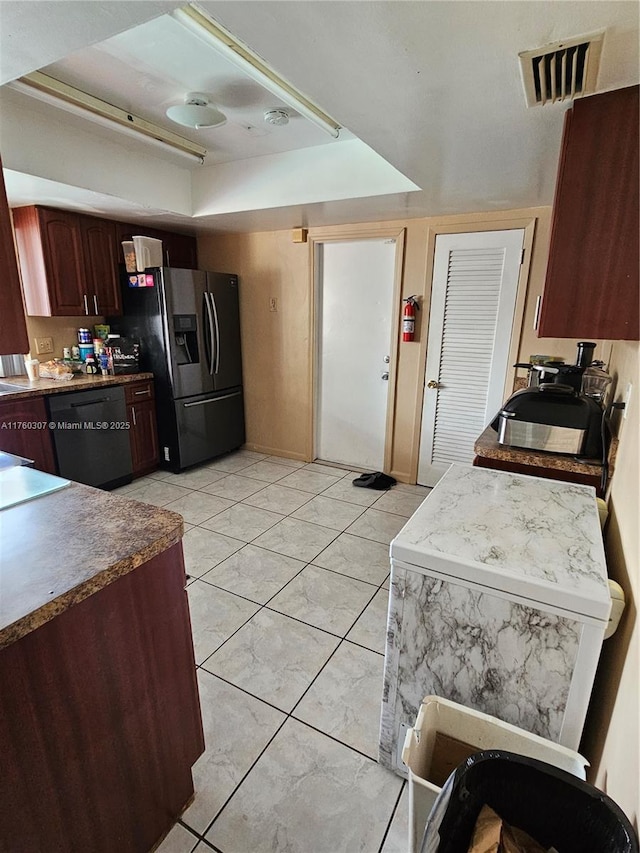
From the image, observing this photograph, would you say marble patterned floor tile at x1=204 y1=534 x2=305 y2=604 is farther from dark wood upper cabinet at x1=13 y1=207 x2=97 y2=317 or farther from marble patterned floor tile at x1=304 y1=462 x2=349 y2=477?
dark wood upper cabinet at x1=13 y1=207 x2=97 y2=317

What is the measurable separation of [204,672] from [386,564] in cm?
120

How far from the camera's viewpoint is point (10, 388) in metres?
3.02

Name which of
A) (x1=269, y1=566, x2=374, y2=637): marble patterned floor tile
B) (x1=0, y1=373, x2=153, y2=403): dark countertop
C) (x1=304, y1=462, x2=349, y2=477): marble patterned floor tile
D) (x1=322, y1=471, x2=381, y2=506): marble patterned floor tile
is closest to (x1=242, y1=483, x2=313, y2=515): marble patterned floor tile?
(x1=322, y1=471, x2=381, y2=506): marble patterned floor tile

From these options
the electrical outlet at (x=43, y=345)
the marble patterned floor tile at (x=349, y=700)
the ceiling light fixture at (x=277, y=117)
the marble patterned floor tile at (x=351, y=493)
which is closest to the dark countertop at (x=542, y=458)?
the marble patterned floor tile at (x=349, y=700)

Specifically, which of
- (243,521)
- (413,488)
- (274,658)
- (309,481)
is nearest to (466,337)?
(413,488)

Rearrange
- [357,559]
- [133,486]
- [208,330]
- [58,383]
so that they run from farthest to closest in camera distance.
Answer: [208,330], [133,486], [58,383], [357,559]

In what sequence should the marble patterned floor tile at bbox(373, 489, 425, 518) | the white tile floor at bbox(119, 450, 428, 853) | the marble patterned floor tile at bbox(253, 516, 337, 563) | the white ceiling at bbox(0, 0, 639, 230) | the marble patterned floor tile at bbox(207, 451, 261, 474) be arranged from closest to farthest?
the white ceiling at bbox(0, 0, 639, 230) < the white tile floor at bbox(119, 450, 428, 853) < the marble patterned floor tile at bbox(253, 516, 337, 563) < the marble patterned floor tile at bbox(373, 489, 425, 518) < the marble patterned floor tile at bbox(207, 451, 261, 474)

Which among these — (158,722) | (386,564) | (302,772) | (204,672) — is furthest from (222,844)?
(386,564)

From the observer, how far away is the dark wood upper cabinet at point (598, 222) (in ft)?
3.91

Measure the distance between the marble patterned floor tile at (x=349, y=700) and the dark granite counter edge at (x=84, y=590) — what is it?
1.02 meters

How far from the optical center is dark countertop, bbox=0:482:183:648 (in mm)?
836

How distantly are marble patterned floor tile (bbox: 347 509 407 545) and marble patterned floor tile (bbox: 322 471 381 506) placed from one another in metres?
0.19

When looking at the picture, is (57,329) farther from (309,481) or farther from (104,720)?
(104,720)

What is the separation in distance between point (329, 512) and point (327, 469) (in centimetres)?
93
